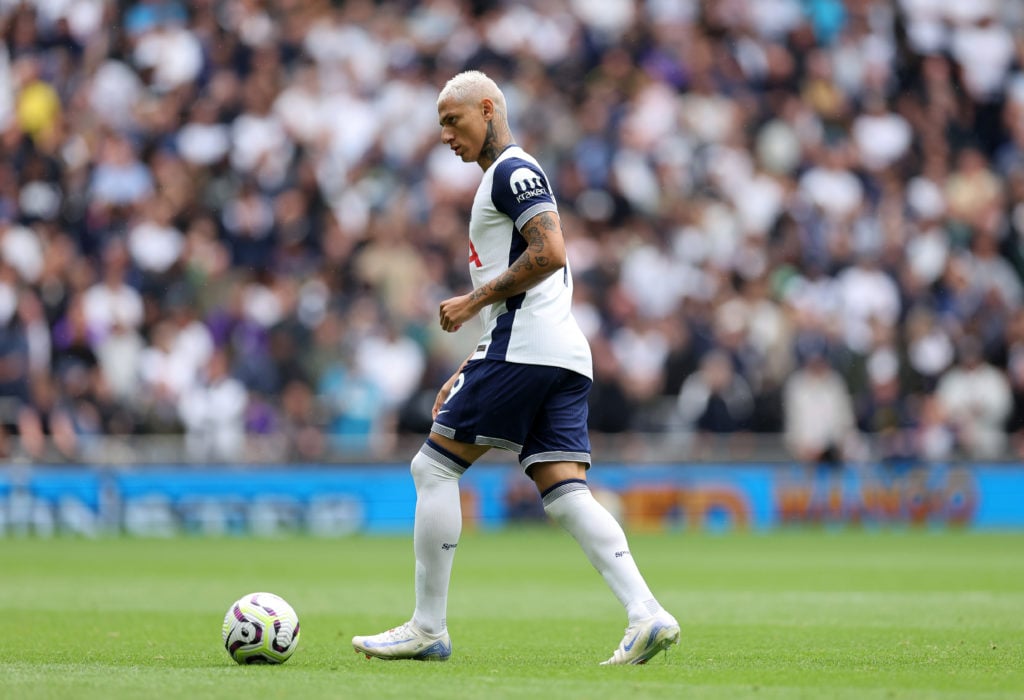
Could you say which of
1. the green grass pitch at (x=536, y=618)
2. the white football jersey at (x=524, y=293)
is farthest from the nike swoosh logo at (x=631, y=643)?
the white football jersey at (x=524, y=293)

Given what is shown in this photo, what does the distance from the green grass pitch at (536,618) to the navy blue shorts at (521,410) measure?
97cm

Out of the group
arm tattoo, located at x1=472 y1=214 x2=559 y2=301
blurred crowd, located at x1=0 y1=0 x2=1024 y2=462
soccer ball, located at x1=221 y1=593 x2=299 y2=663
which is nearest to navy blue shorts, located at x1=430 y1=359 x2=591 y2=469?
arm tattoo, located at x1=472 y1=214 x2=559 y2=301

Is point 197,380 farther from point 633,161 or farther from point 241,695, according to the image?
point 241,695

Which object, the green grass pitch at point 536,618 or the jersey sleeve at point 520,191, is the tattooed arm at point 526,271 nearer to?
the jersey sleeve at point 520,191

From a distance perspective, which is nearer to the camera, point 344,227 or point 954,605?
point 954,605

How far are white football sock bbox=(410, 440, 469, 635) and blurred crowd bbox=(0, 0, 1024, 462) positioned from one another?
12.7 meters

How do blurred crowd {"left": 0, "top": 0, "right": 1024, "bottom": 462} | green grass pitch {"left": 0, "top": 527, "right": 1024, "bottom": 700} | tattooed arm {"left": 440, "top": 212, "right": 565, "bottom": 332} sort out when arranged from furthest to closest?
1. blurred crowd {"left": 0, "top": 0, "right": 1024, "bottom": 462}
2. tattooed arm {"left": 440, "top": 212, "right": 565, "bottom": 332}
3. green grass pitch {"left": 0, "top": 527, "right": 1024, "bottom": 700}

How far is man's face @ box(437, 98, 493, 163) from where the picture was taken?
715cm

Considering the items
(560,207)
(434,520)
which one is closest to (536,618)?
(434,520)

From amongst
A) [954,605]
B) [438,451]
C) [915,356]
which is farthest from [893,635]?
[915,356]

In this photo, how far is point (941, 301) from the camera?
2077cm

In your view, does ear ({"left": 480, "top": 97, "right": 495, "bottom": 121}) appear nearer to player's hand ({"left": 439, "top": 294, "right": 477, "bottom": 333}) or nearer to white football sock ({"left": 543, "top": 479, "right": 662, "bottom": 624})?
player's hand ({"left": 439, "top": 294, "right": 477, "bottom": 333})

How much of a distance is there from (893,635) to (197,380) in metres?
13.5

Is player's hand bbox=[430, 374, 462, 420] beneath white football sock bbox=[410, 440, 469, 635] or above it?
above
